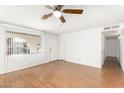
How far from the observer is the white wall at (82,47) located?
4.96 m

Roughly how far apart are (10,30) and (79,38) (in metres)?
4.01

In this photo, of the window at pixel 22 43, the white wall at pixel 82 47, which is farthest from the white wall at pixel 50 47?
the window at pixel 22 43

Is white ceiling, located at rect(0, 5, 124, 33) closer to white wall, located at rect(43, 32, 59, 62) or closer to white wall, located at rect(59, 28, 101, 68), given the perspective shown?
white wall, located at rect(59, 28, 101, 68)

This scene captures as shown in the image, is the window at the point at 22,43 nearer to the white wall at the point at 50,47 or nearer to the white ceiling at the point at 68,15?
the white wall at the point at 50,47

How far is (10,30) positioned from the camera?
13.8 ft

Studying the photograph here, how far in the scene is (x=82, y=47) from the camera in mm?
5781

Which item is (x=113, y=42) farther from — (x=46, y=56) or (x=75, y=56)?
(x=46, y=56)

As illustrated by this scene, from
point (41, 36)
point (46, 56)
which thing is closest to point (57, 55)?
point (46, 56)

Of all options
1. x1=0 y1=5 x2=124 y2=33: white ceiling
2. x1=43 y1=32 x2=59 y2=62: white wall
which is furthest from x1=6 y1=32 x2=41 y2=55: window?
x1=0 y1=5 x2=124 y2=33: white ceiling

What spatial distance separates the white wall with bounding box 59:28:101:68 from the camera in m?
4.96

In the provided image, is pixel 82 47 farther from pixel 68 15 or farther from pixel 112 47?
pixel 112 47

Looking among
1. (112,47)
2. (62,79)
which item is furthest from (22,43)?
(112,47)

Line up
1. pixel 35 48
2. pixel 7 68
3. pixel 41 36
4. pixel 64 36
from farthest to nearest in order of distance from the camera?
pixel 64 36
pixel 41 36
pixel 35 48
pixel 7 68
